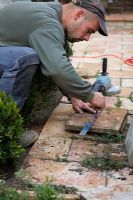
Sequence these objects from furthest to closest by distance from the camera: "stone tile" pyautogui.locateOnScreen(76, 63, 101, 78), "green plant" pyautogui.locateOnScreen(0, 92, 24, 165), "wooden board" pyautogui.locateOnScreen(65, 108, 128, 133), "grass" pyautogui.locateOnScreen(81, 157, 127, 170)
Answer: "stone tile" pyautogui.locateOnScreen(76, 63, 101, 78), "wooden board" pyautogui.locateOnScreen(65, 108, 128, 133), "grass" pyautogui.locateOnScreen(81, 157, 127, 170), "green plant" pyautogui.locateOnScreen(0, 92, 24, 165)

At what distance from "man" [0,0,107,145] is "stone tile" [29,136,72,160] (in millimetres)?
376

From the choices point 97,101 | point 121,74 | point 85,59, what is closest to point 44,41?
point 97,101

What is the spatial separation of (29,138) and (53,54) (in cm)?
74

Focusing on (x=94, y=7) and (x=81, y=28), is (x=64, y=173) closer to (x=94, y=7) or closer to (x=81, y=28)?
(x=81, y=28)

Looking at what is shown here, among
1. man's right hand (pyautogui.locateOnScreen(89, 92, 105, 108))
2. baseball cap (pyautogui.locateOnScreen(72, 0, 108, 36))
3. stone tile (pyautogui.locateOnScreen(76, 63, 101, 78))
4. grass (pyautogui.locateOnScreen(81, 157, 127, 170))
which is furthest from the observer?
stone tile (pyautogui.locateOnScreen(76, 63, 101, 78))

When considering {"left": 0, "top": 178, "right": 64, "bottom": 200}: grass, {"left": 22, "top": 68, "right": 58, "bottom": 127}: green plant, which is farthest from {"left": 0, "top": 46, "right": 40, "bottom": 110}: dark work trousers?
{"left": 0, "top": 178, "right": 64, "bottom": 200}: grass

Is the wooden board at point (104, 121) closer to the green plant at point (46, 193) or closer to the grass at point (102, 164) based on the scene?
the grass at point (102, 164)

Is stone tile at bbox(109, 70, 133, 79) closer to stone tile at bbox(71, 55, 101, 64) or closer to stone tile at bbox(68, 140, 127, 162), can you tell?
stone tile at bbox(71, 55, 101, 64)

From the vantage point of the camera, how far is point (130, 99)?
4684 mm

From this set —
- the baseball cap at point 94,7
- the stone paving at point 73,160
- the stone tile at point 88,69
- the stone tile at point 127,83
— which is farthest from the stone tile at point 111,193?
the stone tile at point 88,69

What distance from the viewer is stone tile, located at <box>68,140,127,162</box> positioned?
3.29 meters

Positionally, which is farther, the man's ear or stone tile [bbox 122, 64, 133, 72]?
stone tile [bbox 122, 64, 133, 72]

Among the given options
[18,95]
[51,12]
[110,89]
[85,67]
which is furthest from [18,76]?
[85,67]

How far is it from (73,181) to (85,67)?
10.5ft
